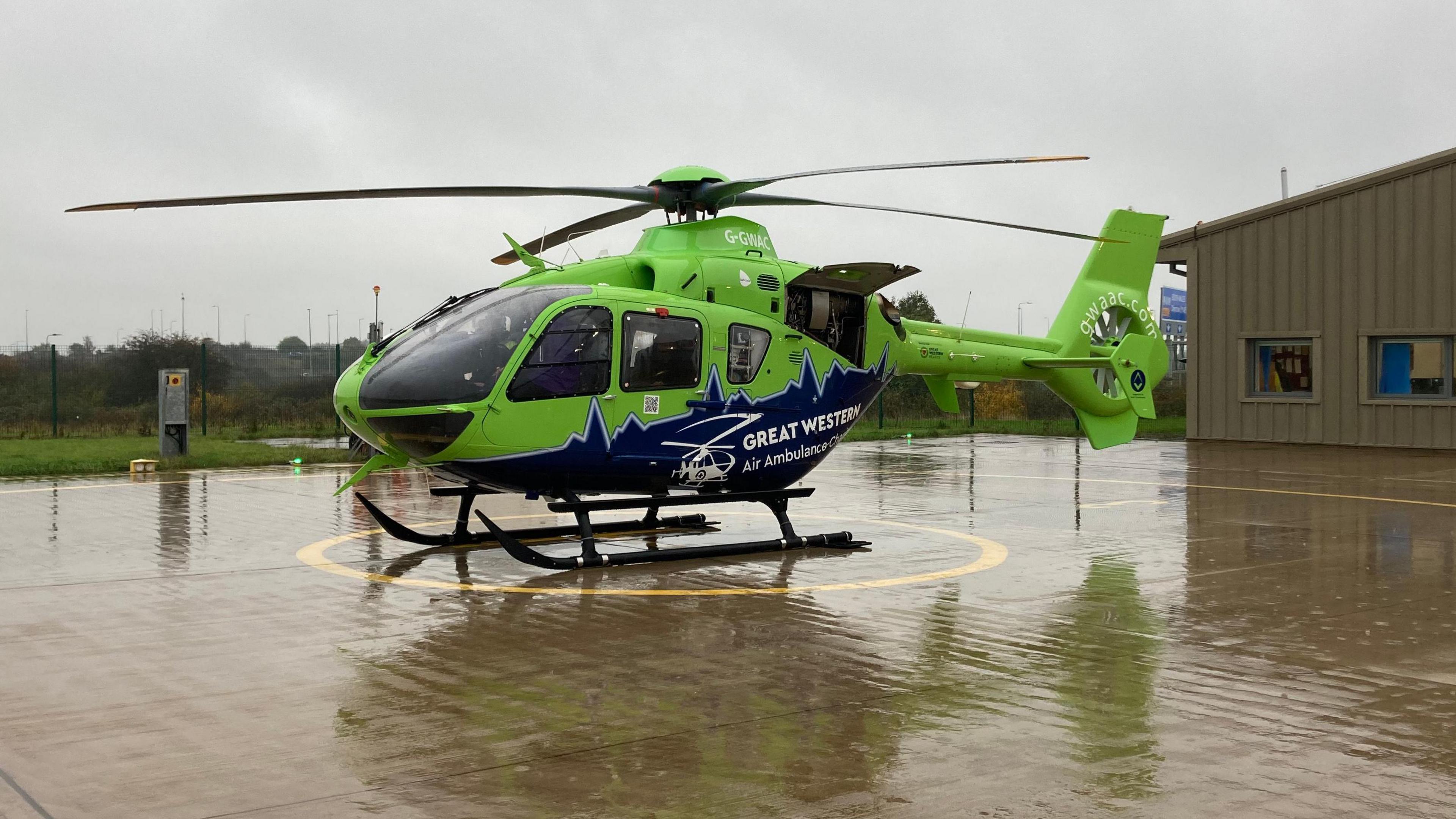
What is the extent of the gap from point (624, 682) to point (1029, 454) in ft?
62.2

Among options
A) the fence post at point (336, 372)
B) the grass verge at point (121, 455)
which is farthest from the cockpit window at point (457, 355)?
the fence post at point (336, 372)

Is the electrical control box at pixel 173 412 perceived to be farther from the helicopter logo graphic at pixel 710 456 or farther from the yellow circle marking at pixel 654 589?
the helicopter logo graphic at pixel 710 456

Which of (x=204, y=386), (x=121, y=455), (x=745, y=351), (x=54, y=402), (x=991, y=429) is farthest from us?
(x=991, y=429)

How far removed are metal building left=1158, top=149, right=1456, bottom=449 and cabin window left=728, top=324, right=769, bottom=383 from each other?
19260 mm

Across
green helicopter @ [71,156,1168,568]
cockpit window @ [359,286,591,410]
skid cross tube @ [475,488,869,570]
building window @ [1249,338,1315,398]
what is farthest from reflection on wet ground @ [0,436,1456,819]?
building window @ [1249,338,1315,398]

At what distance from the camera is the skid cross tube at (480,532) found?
37.1 ft

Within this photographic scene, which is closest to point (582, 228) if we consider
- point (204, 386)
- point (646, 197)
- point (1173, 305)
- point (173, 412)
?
point (646, 197)

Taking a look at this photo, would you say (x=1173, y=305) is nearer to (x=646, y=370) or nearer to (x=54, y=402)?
(x=54, y=402)

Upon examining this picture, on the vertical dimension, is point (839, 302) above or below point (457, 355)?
above

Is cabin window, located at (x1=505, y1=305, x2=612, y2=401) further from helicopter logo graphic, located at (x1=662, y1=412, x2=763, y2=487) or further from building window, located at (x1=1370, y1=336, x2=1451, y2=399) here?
building window, located at (x1=1370, y1=336, x2=1451, y2=399)

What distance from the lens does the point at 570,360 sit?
10.3 m

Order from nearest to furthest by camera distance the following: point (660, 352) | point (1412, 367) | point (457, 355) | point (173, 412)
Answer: point (457, 355)
point (660, 352)
point (173, 412)
point (1412, 367)

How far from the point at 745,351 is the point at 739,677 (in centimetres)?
509

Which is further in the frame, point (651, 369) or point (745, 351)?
point (745, 351)
